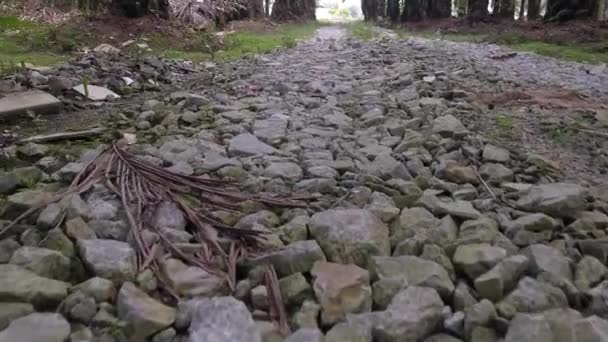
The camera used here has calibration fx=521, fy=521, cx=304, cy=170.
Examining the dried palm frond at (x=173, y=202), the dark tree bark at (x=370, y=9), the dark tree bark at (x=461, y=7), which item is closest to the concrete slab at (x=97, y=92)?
the dried palm frond at (x=173, y=202)

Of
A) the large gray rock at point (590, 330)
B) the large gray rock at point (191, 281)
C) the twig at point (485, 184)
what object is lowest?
the large gray rock at point (590, 330)

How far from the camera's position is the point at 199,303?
166 centimetres

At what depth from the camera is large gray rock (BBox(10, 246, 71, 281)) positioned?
175 centimetres

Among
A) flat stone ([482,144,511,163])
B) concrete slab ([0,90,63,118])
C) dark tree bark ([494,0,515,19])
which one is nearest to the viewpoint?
flat stone ([482,144,511,163])

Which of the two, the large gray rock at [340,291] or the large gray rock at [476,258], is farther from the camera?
the large gray rock at [476,258]

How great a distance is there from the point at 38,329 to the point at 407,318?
43.0 inches

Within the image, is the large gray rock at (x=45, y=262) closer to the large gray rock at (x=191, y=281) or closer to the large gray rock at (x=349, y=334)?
the large gray rock at (x=191, y=281)

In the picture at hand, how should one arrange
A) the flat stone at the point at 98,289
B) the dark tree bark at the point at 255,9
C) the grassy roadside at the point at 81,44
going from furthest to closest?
1. the dark tree bark at the point at 255,9
2. the grassy roadside at the point at 81,44
3. the flat stone at the point at 98,289

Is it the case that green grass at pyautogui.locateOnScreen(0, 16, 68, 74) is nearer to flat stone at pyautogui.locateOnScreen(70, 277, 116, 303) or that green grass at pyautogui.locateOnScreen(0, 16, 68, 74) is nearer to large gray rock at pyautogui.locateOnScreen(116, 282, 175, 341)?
flat stone at pyautogui.locateOnScreen(70, 277, 116, 303)

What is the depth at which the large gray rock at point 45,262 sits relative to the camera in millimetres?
1755

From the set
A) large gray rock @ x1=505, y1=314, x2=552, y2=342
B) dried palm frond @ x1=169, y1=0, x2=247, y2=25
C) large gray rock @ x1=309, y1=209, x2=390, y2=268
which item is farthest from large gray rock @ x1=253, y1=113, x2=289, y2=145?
dried palm frond @ x1=169, y1=0, x2=247, y2=25

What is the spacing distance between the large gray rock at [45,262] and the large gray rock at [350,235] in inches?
36.3

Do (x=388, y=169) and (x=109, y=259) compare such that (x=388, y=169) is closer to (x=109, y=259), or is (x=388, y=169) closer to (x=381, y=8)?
(x=109, y=259)

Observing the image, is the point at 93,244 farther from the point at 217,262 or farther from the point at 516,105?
the point at 516,105
